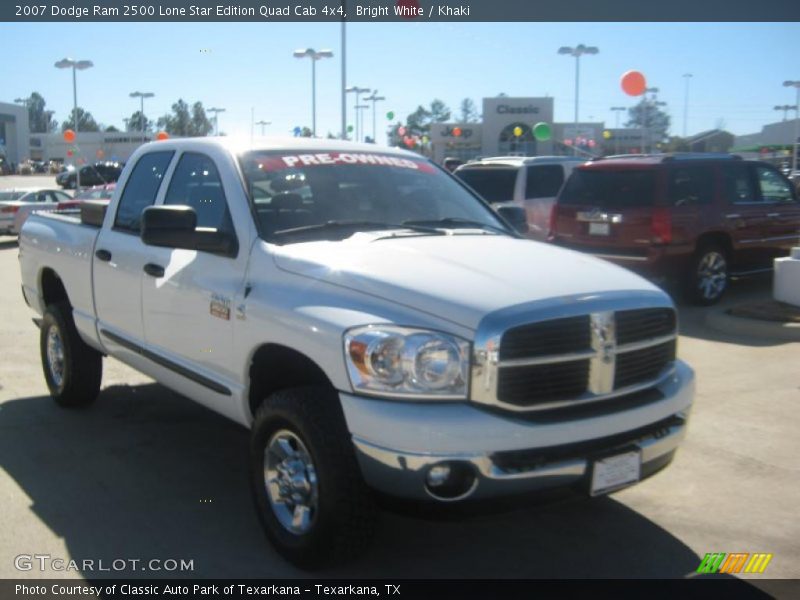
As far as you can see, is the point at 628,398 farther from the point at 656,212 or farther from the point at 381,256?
the point at 656,212

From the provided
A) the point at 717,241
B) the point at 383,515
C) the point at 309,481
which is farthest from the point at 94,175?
the point at 309,481

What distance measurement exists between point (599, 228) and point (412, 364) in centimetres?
769

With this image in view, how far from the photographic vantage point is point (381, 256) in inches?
151

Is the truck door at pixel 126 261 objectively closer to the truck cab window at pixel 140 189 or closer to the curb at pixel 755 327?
the truck cab window at pixel 140 189

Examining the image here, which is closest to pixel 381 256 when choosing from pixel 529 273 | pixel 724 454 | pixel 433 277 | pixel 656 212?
pixel 433 277

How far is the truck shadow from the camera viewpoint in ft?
12.5

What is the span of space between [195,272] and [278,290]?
80 centimetres

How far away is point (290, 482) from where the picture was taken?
3719 mm

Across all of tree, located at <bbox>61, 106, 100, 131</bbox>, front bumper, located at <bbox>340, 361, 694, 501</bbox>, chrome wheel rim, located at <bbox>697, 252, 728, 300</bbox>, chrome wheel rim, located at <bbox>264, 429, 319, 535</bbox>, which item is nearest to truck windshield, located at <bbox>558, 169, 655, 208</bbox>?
chrome wheel rim, located at <bbox>697, 252, 728, 300</bbox>

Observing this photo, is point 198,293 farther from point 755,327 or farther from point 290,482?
point 755,327

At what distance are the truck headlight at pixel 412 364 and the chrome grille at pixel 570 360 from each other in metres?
0.09

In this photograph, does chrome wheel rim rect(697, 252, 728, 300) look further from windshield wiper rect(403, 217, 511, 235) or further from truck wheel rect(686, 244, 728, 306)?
windshield wiper rect(403, 217, 511, 235)

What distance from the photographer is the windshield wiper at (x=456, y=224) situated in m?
4.62

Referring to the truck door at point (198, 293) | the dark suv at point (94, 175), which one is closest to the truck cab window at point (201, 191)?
the truck door at point (198, 293)
